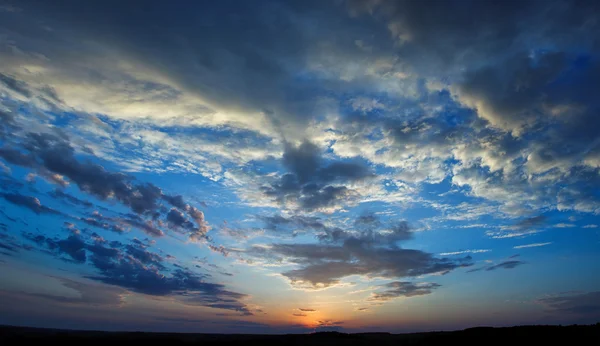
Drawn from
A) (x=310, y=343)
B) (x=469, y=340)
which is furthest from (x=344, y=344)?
(x=469, y=340)

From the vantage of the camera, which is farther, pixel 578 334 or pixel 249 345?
pixel 249 345

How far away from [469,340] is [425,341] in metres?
7.76

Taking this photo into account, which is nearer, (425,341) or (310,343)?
(425,341)

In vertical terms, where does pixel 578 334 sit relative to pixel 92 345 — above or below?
above

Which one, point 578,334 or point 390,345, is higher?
point 578,334

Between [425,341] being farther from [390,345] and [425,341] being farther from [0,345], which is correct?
[0,345]

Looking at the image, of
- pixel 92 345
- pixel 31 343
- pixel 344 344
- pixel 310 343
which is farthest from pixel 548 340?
pixel 31 343

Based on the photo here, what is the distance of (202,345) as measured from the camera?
6322cm

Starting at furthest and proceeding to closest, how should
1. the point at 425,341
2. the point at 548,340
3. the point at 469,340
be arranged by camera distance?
the point at 425,341, the point at 469,340, the point at 548,340

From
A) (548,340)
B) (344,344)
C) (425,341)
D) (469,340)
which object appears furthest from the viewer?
(344,344)

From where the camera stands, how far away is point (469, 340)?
5103 cm

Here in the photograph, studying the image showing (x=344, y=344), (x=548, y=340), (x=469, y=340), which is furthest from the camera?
(x=344, y=344)

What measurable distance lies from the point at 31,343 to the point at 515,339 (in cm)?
8605

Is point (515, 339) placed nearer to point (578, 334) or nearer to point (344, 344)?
point (578, 334)
